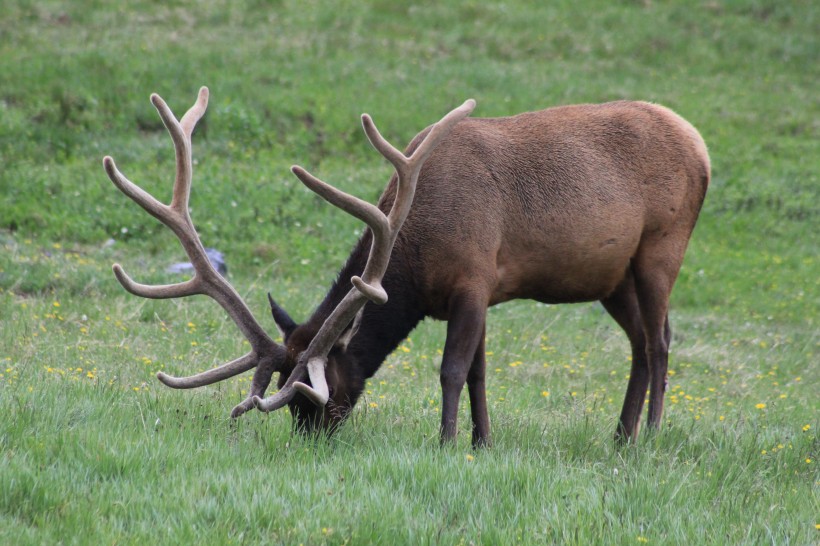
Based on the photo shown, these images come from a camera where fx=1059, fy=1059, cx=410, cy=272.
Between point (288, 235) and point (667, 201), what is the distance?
7429mm

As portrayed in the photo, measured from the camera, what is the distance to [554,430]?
6426mm

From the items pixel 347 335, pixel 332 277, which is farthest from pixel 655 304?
pixel 332 277

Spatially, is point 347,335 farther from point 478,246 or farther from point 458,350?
point 478,246

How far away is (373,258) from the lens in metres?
5.67

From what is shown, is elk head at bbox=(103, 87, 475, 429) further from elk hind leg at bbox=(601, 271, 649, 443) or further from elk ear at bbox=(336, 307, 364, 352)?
elk hind leg at bbox=(601, 271, 649, 443)

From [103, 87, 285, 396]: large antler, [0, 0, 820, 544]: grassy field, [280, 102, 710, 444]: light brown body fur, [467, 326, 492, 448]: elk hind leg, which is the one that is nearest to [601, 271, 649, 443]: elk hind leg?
[280, 102, 710, 444]: light brown body fur

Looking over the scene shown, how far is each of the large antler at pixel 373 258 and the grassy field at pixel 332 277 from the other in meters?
0.35

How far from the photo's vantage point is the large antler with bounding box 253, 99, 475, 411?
545 cm

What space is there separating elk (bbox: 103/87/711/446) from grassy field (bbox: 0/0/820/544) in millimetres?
363

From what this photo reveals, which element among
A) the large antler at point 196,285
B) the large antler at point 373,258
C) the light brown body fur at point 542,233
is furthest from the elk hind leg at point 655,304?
the large antler at point 196,285

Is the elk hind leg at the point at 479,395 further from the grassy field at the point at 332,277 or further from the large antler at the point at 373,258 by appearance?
the large antler at the point at 373,258

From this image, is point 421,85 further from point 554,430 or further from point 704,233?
point 554,430

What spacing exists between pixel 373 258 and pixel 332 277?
22.6 feet

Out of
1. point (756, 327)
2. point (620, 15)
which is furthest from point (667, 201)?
point (620, 15)
